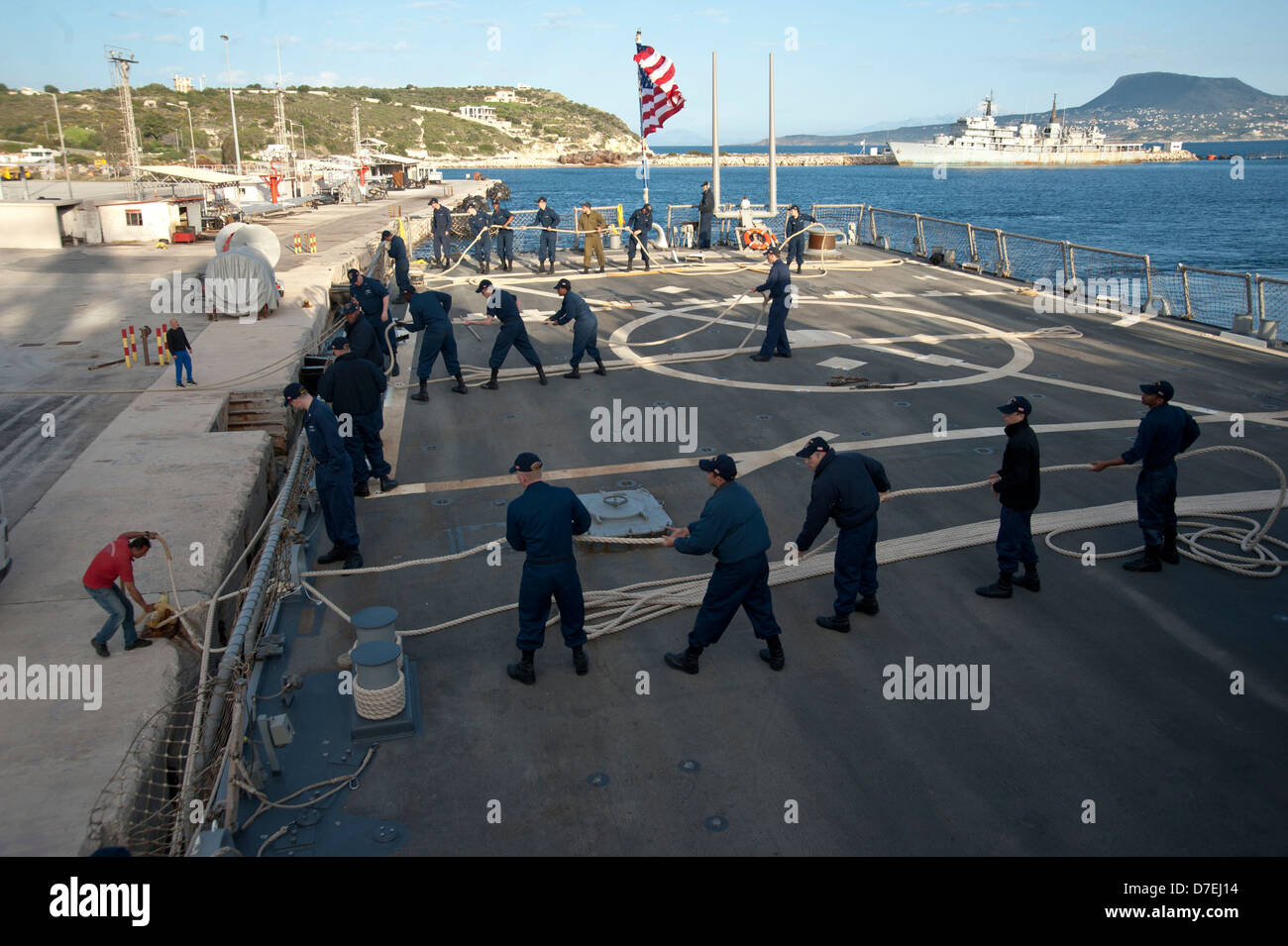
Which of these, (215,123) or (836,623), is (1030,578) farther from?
(215,123)

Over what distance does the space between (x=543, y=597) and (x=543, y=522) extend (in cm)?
63

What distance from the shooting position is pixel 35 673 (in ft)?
21.7

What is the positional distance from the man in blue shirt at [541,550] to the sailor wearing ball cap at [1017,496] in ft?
13.1

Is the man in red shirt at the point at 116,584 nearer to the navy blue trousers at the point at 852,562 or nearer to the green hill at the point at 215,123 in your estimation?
the navy blue trousers at the point at 852,562

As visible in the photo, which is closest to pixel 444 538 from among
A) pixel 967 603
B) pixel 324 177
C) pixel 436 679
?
pixel 436 679

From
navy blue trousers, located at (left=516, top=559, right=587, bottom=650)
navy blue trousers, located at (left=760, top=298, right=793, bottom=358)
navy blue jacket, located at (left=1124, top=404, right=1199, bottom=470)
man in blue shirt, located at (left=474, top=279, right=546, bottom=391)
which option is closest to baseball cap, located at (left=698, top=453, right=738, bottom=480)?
navy blue trousers, located at (left=516, top=559, right=587, bottom=650)

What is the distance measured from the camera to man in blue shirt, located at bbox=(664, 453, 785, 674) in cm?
677

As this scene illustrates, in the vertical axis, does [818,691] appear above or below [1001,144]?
below

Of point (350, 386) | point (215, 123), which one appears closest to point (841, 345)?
point (350, 386)

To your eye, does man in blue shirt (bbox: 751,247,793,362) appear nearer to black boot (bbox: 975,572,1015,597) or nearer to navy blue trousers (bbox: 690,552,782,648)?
black boot (bbox: 975,572,1015,597)

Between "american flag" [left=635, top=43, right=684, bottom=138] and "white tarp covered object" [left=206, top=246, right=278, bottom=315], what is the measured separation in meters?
14.4

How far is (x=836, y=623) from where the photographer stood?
777cm
